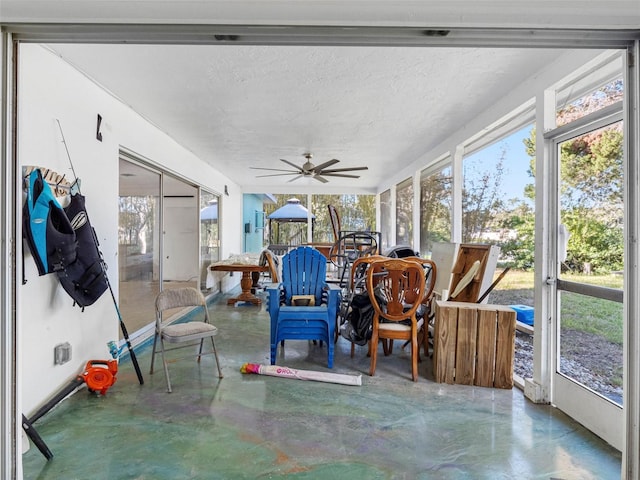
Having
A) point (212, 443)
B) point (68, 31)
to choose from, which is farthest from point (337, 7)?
point (212, 443)

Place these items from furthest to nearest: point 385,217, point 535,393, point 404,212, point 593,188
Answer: point 385,217, point 404,212, point 535,393, point 593,188

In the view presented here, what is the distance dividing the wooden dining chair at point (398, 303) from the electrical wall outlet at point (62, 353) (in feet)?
8.35

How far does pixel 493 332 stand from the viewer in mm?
2906

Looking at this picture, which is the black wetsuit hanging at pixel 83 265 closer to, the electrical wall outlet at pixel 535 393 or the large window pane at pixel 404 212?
the electrical wall outlet at pixel 535 393

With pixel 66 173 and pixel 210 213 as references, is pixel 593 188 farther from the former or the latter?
pixel 210 213

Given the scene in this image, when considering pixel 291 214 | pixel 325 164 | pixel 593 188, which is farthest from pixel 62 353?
pixel 291 214

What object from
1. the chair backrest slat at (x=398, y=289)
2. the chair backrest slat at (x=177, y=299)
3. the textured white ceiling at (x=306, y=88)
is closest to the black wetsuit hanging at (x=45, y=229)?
the chair backrest slat at (x=177, y=299)

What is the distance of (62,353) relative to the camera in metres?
2.56

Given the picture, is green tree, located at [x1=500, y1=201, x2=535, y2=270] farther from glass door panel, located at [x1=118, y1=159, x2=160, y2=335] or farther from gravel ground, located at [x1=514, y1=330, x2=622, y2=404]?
glass door panel, located at [x1=118, y1=159, x2=160, y2=335]

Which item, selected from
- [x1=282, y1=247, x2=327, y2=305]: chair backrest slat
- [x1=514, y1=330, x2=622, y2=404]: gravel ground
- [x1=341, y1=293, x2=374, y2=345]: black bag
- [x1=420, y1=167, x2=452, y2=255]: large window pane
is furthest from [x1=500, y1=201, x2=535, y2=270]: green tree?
[x1=282, y1=247, x2=327, y2=305]: chair backrest slat

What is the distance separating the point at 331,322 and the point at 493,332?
1480 mm

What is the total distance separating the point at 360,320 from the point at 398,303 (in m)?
0.49

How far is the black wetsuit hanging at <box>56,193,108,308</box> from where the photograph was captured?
2.58 meters

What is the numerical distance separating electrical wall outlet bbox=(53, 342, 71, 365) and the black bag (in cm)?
248
